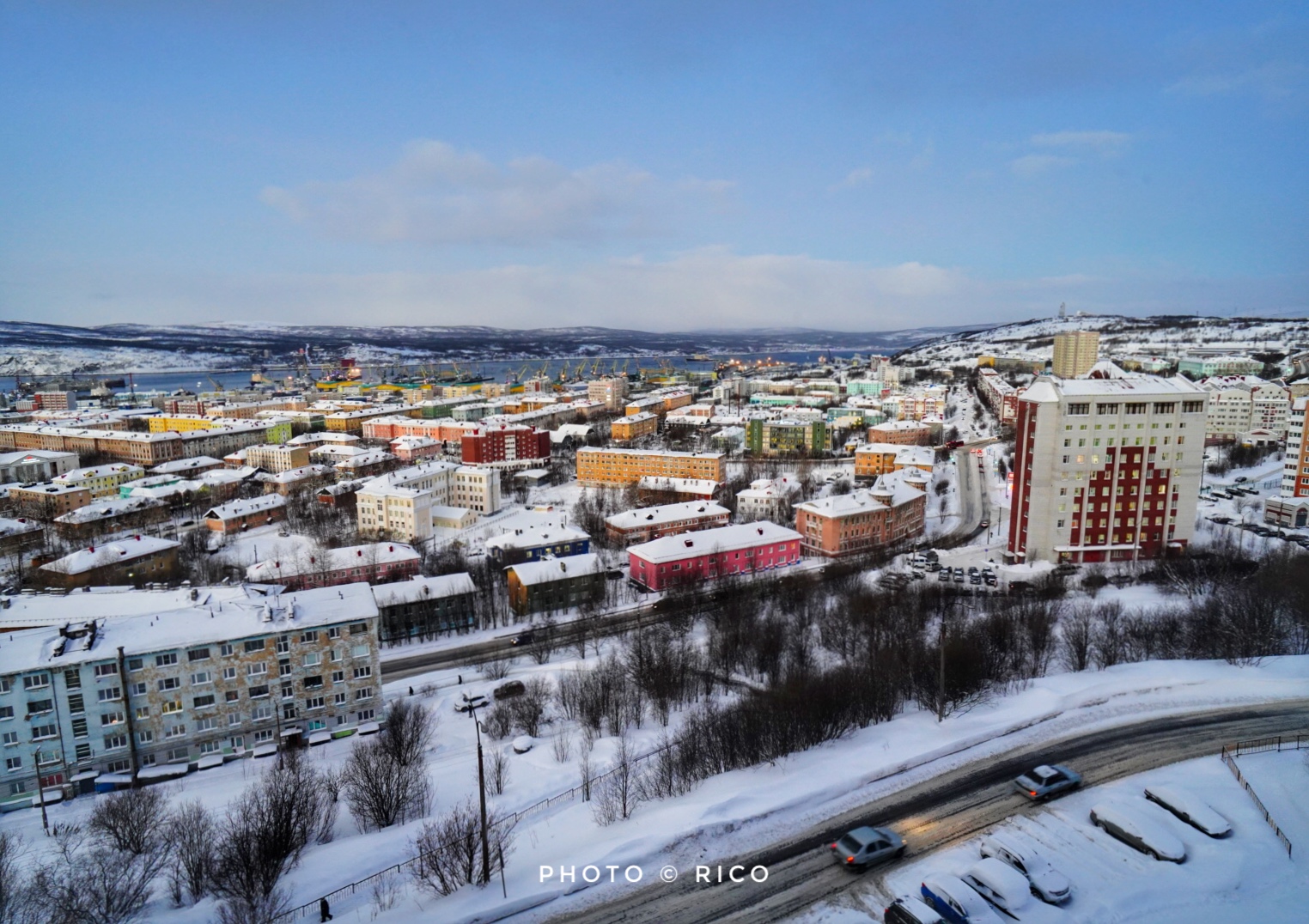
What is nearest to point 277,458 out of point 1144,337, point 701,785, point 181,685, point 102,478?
point 102,478

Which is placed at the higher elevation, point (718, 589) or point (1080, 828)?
point (1080, 828)

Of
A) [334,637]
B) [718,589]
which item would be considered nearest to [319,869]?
[334,637]

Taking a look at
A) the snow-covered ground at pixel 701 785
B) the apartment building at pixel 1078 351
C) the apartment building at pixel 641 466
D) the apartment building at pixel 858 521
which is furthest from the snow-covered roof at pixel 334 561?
the apartment building at pixel 1078 351

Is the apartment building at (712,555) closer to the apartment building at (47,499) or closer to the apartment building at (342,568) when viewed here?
the apartment building at (342,568)

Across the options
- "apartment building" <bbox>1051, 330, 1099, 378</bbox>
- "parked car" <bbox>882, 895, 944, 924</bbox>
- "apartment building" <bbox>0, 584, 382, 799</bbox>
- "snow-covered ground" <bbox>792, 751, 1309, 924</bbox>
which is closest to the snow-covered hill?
"apartment building" <bbox>1051, 330, 1099, 378</bbox>

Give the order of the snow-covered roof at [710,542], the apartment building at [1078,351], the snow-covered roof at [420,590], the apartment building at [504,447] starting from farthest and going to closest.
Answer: the apartment building at [1078,351]
the apartment building at [504,447]
the snow-covered roof at [710,542]
the snow-covered roof at [420,590]

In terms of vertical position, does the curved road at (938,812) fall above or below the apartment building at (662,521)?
above

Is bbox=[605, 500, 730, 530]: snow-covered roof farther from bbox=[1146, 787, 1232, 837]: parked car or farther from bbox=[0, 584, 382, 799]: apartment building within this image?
bbox=[1146, 787, 1232, 837]: parked car

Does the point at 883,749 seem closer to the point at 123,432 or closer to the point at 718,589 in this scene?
the point at 718,589
